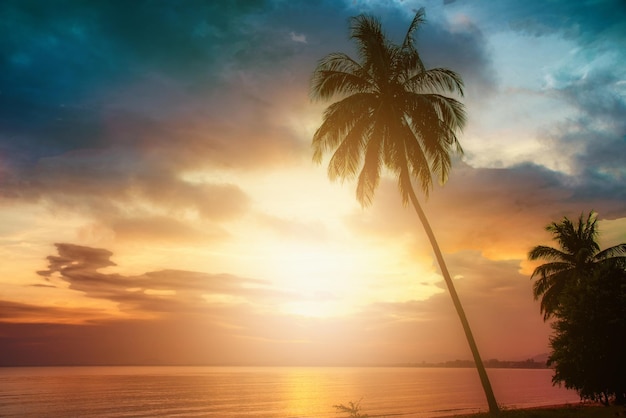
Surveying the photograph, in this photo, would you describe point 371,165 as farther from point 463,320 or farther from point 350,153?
point 463,320

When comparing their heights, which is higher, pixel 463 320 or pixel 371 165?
pixel 371 165

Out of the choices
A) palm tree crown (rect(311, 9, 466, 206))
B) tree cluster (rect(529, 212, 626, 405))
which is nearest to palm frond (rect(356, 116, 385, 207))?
palm tree crown (rect(311, 9, 466, 206))

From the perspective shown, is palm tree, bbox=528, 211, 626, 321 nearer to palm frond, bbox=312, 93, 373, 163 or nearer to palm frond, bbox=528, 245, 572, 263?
palm frond, bbox=528, 245, 572, 263

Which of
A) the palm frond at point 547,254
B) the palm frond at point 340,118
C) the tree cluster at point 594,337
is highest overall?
the palm frond at point 340,118

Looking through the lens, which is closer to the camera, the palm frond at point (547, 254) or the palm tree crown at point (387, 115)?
the palm tree crown at point (387, 115)

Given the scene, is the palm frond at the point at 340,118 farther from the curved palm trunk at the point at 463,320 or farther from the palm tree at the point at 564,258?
the palm tree at the point at 564,258

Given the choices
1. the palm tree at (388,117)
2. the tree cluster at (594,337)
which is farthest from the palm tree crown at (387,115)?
the tree cluster at (594,337)

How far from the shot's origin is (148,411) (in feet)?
204

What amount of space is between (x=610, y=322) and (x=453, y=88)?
15775 millimetres

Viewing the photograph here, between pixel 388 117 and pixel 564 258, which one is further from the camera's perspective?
pixel 564 258

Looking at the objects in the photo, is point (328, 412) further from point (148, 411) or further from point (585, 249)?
point (585, 249)

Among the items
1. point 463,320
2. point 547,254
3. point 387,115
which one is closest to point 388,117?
point 387,115

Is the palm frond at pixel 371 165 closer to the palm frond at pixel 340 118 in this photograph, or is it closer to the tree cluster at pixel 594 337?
the palm frond at pixel 340 118

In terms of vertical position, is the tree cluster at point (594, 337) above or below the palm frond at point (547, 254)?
below
